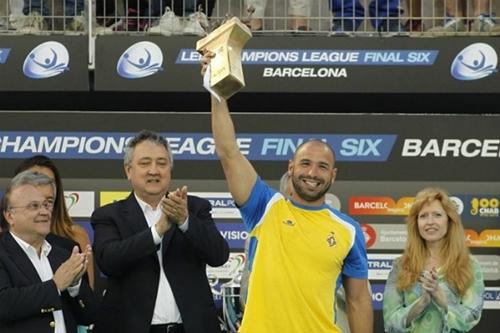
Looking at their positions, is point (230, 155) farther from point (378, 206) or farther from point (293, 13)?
point (293, 13)

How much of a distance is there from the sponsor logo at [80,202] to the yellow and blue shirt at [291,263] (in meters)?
3.43

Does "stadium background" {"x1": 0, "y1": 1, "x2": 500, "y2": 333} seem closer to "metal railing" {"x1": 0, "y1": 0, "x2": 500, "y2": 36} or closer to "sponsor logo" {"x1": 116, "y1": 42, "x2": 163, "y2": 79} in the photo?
"sponsor logo" {"x1": 116, "y1": 42, "x2": 163, "y2": 79}

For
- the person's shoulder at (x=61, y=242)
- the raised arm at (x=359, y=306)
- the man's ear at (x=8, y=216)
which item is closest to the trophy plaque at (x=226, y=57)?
the raised arm at (x=359, y=306)

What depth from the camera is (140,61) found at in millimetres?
9977

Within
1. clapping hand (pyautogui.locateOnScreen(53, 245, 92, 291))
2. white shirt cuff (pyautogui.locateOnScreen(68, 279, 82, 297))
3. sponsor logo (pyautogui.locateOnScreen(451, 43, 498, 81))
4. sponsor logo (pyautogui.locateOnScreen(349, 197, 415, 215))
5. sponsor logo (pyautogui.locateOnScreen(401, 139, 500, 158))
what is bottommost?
white shirt cuff (pyautogui.locateOnScreen(68, 279, 82, 297))

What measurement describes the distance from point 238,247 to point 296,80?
4.65 feet

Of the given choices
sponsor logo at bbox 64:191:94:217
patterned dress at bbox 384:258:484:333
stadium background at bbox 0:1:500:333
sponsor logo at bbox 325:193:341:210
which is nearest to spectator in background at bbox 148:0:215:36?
stadium background at bbox 0:1:500:333

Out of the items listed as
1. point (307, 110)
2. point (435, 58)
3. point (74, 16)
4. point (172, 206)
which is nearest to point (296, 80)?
point (307, 110)

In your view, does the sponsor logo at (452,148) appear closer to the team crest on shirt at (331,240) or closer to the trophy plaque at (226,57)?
the team crest on shirt at (331,240)

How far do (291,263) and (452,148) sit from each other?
12.5ft

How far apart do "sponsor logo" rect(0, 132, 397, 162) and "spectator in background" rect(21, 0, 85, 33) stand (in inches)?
36.0

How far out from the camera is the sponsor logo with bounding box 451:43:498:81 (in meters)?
9.98

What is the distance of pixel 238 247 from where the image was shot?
389 inches

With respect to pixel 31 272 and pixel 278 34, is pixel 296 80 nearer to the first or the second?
pixel 278 34
